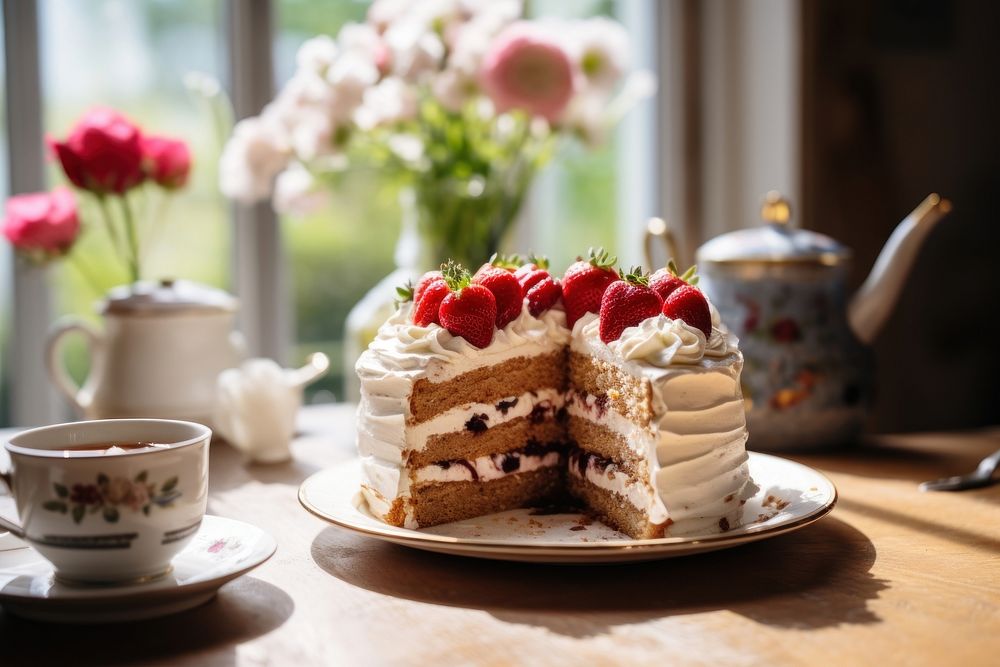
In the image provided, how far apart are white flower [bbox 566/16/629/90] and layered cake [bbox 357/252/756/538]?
62cm

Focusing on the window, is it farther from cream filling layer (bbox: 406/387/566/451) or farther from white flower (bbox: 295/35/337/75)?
cream filling layer (bbox: 406/387/566/451)

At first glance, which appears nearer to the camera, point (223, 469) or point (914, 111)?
point (223, 469)

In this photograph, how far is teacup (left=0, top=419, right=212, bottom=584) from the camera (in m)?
0.98

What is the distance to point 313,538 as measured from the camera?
4.33 ft

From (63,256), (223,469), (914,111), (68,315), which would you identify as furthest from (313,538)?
(914,111)

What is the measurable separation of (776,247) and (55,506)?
127cm

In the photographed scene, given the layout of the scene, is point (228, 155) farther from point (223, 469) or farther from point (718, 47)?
point (718, 47)

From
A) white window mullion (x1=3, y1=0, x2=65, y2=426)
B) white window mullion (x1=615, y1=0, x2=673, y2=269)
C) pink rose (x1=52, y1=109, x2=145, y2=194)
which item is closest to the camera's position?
pink rose (x1=52, y1=109, x2=145, y2=194)

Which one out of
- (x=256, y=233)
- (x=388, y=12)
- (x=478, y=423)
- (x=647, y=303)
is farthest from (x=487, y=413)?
(x=256, y=233)

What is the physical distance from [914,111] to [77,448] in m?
2.29

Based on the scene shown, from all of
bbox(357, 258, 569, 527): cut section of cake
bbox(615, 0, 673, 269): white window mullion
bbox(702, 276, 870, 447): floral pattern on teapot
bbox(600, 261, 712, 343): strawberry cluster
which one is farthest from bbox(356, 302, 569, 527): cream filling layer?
bbox(615, 0, 673, 269): white window mullion

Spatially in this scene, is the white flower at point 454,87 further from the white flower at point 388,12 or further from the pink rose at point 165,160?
the pink rose at point 165,160

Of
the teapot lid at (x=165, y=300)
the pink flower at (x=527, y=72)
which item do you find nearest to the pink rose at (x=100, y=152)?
the teapot lid at (x=165, y=300)

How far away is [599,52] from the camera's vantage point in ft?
6.66
